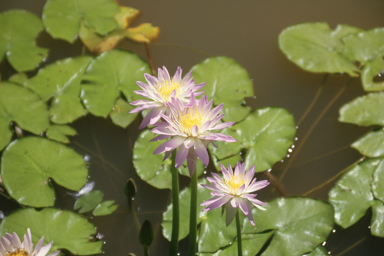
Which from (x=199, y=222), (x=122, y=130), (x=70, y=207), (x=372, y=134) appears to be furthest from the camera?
(x=122, y=130)

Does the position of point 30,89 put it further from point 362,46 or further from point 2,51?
point 362,46

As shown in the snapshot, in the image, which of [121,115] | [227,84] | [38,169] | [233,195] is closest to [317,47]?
[227,84]

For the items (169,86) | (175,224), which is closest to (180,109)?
(169,86)

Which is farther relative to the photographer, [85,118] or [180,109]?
[85,118]

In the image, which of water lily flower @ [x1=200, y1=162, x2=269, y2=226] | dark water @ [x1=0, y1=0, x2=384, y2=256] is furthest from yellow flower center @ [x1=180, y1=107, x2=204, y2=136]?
dark water @ [x1=0, y1=0, x2=384, y2=256]

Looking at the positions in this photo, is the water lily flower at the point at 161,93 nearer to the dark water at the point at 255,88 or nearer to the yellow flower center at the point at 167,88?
the yellow flower center at the point at 167,88

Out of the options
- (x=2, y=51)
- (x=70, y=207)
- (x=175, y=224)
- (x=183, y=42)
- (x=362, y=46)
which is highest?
(x=362, y=46)

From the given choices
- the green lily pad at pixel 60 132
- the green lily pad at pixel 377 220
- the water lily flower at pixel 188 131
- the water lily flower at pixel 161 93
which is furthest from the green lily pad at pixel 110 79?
the green lily pad at pixel 377 220

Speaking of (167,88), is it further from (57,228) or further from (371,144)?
(371,144)
